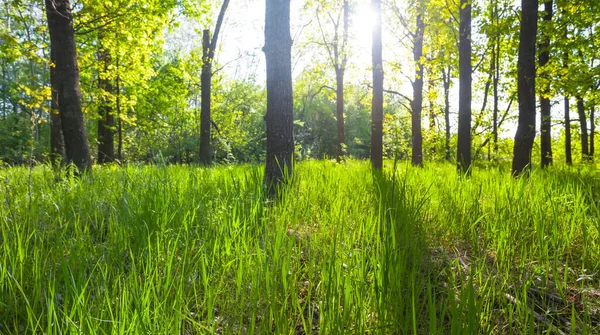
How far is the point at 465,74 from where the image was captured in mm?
6410

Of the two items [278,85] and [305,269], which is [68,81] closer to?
[278,85]

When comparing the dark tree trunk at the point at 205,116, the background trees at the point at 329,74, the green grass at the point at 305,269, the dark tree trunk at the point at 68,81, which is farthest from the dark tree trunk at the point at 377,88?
the dark tree trunk at the point at 205,116

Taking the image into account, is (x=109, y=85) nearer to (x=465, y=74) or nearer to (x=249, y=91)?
(x=249, y=91)

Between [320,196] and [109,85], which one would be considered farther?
[109,85]

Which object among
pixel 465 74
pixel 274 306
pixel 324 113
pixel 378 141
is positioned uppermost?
pixel 324 113

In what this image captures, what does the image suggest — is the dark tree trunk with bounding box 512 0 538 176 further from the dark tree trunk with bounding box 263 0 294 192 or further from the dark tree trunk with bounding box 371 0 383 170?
the dark tree trunk with bounding box 263 0 294 192

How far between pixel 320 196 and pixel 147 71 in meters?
10.7

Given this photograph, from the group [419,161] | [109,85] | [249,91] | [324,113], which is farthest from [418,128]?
[324,113]

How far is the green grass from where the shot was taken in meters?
1.11

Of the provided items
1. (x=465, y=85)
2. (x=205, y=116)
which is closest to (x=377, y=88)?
(x=465, y=85)

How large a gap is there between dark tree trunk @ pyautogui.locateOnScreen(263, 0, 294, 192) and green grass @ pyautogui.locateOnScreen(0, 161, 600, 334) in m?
0.53

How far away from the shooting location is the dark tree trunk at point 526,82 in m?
5.25

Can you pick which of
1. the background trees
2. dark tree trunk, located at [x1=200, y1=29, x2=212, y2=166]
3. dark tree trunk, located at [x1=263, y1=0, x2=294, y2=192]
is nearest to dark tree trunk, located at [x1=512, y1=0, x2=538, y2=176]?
the background trees

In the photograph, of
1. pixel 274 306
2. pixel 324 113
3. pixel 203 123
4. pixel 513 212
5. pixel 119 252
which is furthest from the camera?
pixel 324 113
